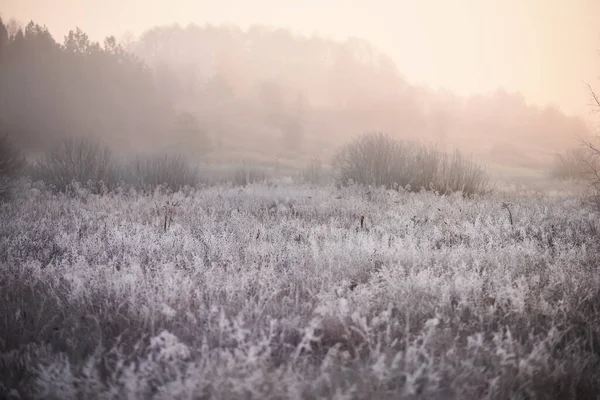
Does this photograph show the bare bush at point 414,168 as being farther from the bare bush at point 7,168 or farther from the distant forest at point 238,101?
the bare bush at point 7,168

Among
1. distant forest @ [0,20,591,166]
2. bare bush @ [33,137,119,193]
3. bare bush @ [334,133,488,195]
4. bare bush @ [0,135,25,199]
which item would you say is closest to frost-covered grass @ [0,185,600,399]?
bare bush @ [0,135,25,199]

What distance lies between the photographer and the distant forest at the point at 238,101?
117ft

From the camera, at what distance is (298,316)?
2699 millimetres

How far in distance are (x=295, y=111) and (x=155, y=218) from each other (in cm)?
5158

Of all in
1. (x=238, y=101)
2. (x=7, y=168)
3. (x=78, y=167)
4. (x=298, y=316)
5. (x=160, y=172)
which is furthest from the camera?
(x=238, y=101)

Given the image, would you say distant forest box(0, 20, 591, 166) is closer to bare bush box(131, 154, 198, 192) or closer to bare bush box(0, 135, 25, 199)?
bare bush box(0, 135, 25, 199)

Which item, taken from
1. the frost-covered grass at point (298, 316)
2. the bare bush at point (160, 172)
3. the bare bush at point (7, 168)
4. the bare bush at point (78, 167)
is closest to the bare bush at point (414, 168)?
the bare bush at point (160, 172)

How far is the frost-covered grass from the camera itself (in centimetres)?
205

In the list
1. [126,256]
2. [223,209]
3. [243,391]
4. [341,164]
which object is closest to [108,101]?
[341,164]

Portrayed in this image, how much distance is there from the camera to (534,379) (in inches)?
86.3

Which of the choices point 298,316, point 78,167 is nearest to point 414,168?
point 78,167

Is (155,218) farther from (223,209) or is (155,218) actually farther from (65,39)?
(65,39)

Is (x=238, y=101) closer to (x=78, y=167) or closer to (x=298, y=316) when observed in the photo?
(x=78, y=167)

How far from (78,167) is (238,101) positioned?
2149 inches
